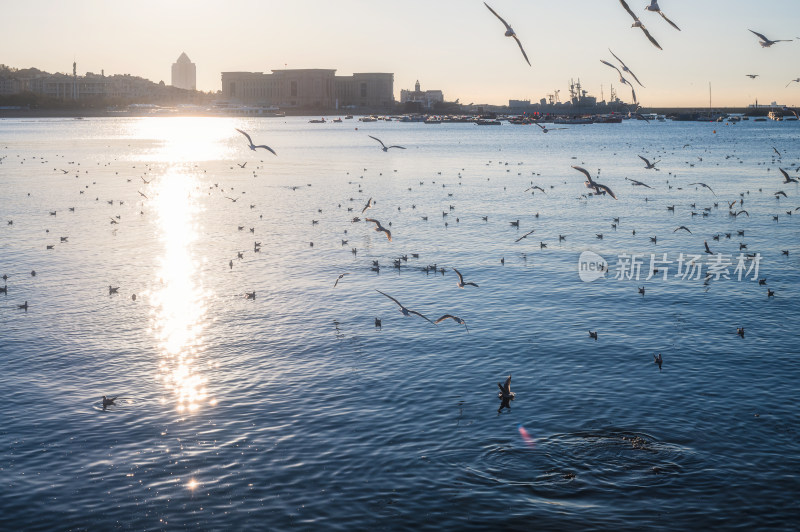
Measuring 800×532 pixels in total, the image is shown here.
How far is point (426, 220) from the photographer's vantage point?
52250 mm

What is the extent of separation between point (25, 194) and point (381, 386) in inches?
2220

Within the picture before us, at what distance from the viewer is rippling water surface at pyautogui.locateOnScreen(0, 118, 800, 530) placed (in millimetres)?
15109

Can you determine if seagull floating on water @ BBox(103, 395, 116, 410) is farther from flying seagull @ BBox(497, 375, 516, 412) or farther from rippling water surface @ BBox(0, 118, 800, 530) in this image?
flying seagull @ BBox(497, 375, 516, 412)

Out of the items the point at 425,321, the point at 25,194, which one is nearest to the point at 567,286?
the point at 425,321

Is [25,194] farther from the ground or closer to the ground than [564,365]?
farther from the ground

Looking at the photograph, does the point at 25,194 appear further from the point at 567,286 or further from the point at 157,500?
the point at 157,500
